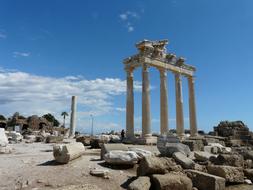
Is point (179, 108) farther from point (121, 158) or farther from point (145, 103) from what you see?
point (121, 158)

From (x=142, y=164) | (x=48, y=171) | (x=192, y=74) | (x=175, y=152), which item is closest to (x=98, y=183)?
(x=142, y=164)

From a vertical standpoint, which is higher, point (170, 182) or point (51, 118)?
point (51, 118)

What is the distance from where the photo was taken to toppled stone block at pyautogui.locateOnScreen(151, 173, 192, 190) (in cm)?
708

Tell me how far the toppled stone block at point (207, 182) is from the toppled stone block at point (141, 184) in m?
1.73

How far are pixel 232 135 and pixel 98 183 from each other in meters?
29.5

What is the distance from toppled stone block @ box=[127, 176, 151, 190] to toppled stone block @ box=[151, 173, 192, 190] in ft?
0.74

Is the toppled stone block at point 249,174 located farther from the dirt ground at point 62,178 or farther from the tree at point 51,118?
the tree at point 51,118

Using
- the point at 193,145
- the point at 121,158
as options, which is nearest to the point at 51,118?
the point at 193,145

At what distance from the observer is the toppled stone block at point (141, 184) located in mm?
6957

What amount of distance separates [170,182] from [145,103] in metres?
16.8

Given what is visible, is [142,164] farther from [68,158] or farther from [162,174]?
[68,158]

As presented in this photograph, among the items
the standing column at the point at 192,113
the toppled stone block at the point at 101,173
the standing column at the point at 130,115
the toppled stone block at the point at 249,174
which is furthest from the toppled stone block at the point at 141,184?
the standing column at the point at 192,113

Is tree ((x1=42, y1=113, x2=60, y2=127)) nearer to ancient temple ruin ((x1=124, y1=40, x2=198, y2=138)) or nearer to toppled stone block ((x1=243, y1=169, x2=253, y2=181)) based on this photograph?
ancient temple ruin ((x1=124, y1=40, x2=198, y2=138))

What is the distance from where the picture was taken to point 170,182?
7.12 metres
